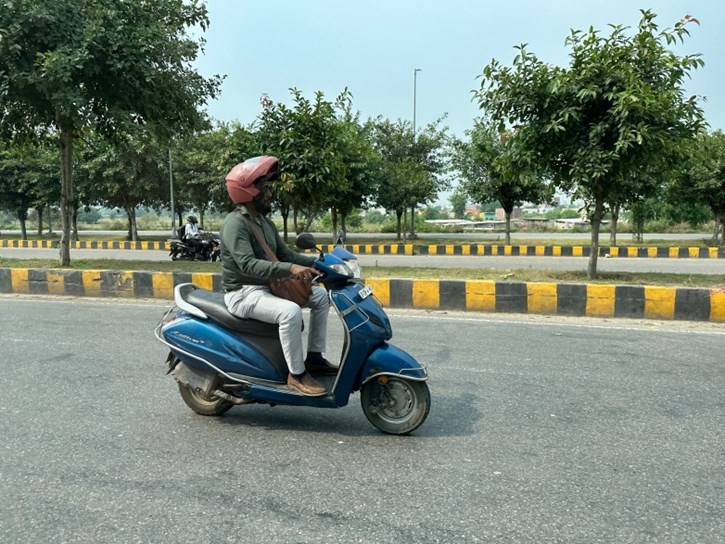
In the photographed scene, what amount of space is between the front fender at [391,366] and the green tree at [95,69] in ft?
28.6

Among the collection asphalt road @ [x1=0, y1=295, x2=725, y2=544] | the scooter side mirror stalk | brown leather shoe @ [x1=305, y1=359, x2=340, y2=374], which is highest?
the scooter side mirror stalk

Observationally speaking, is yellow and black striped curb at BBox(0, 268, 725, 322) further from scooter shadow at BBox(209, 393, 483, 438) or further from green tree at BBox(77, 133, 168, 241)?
green tree at BBox(77, 133, 168, 241)

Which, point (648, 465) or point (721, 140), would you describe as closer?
Answer: point (648, 465)

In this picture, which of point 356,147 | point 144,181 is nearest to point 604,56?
point 356,147

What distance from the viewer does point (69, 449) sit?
3.59 m

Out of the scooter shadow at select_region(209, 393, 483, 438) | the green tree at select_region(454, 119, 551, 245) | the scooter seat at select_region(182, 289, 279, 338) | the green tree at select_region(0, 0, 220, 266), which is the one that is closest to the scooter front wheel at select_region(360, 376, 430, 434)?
the scooter shadow at select_region(209, 393, 483, 438)

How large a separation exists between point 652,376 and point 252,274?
11.8 ft

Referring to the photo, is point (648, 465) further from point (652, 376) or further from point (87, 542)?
point (87, 542)

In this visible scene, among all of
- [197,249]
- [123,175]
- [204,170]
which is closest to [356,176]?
[197,249]

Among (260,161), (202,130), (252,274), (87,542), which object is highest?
(202,130)

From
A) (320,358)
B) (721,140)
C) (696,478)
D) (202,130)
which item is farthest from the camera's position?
(721,140)

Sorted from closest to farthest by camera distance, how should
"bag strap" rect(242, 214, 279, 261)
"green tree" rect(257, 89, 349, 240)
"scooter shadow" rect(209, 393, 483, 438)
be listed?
1. "bag strap" rect(242, 214, 279, 261)
2. "scooter shadow" rect(209, 393, 483, 438)
3. "green tree" rect(257, 89, 349, 240)

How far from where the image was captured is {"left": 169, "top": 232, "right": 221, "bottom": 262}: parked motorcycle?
18.2m

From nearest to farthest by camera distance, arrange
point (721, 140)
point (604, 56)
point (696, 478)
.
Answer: point (696, 478) < point (604, 56) < point (721, 140)
